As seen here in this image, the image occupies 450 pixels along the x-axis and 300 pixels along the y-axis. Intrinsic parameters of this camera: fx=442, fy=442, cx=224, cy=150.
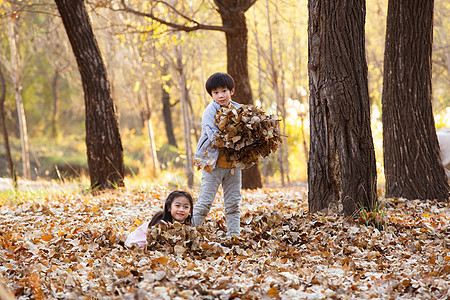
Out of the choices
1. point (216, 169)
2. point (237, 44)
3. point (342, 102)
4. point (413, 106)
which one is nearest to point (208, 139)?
point (216, 169)

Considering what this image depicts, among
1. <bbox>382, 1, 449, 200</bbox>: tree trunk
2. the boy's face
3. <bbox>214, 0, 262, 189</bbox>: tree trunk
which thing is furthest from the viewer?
<bbox>214, 0, 262, 189</bbox>: tree trunk

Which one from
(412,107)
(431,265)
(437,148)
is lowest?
(431,265)

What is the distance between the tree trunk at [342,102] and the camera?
4.75m

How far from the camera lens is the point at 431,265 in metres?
3.61

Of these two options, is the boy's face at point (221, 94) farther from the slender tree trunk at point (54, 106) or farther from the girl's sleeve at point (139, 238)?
the slender tree trunk at point (54, 106)

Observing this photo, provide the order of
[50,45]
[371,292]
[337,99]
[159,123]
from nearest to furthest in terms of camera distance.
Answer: [371,292]
[337,99]
[50,45]
[159,123]

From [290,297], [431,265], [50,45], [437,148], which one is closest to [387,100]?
[437,148]

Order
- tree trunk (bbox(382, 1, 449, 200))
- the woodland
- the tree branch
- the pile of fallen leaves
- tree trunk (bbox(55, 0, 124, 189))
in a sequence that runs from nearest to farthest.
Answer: the woodland < the pile of fallen leaves < tree trunk (bbox(382, 1, 449, 200)) < tree trunk (bbox(55, 0, 124, 189)) < the tree branch

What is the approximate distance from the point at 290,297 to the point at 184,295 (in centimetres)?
71

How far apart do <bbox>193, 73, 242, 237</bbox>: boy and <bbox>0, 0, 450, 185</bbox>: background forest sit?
3.72 meters

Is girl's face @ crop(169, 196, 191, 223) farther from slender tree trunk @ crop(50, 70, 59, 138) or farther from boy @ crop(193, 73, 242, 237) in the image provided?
slender tree trunk @ crop(50, 70, 59, 138)

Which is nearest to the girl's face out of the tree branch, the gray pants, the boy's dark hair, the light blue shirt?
the gray pants

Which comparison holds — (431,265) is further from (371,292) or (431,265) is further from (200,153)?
(200,153)

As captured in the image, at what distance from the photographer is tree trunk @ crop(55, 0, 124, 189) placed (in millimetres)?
7617
